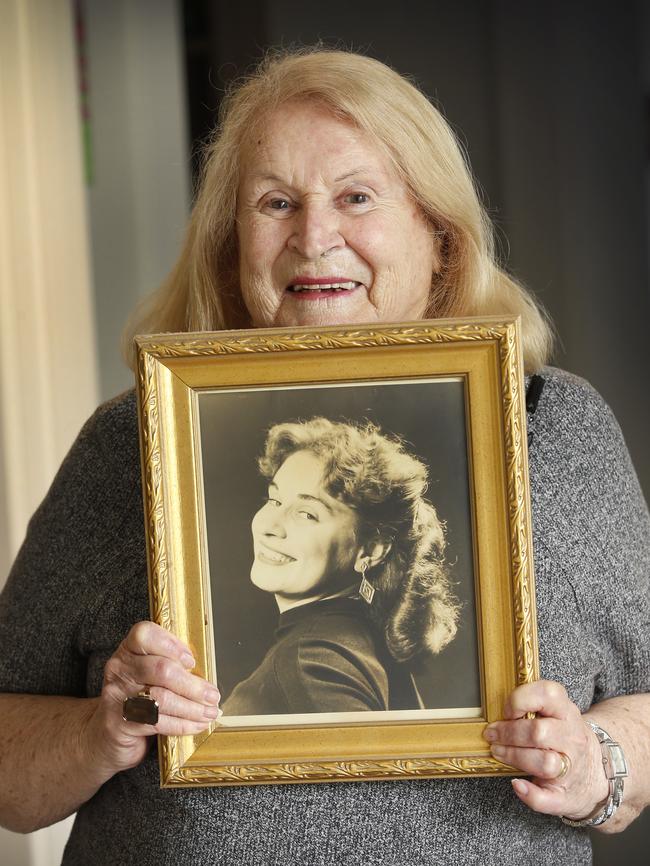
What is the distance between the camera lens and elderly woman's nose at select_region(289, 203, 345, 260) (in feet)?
3.81

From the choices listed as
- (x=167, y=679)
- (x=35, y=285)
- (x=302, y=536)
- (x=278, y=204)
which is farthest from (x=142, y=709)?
(x=35, y=285)

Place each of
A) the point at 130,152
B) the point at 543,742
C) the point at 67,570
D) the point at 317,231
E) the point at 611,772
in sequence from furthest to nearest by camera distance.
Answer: the point at 130,152 < the point at 67,570 < the point at 317,231 < the point at 611,772 < the point at 543,742

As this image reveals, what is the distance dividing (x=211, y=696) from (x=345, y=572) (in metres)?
0.18

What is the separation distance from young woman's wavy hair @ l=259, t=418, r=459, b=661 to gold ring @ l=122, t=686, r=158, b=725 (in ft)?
0.75

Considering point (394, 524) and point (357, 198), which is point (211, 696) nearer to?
point (394, 524)

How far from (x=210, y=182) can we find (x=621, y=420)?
3.65 ft

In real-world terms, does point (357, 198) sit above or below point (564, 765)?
above

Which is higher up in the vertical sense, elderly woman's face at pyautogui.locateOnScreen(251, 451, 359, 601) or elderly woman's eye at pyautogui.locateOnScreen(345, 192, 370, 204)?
elderly woman's eye at pyautogui.locateOnScreen(345, 192, 370, 204)

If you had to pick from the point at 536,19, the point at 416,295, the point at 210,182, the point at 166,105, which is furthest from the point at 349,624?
the point at 166,105

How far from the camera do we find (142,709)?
1.00 meters

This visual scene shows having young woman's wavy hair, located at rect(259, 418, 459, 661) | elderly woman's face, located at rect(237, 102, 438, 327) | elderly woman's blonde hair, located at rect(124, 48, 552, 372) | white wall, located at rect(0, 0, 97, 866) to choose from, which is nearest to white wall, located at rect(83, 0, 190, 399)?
white wall, located at rect(0, 0, 97, 866)

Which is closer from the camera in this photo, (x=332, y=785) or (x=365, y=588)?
(x=365, y=588)

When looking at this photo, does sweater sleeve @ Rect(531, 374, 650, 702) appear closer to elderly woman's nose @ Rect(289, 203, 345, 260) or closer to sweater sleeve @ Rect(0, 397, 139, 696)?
elderly woman's nose @ Rect(289, 203, 345, 260)

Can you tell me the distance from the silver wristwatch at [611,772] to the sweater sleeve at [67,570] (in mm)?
597
